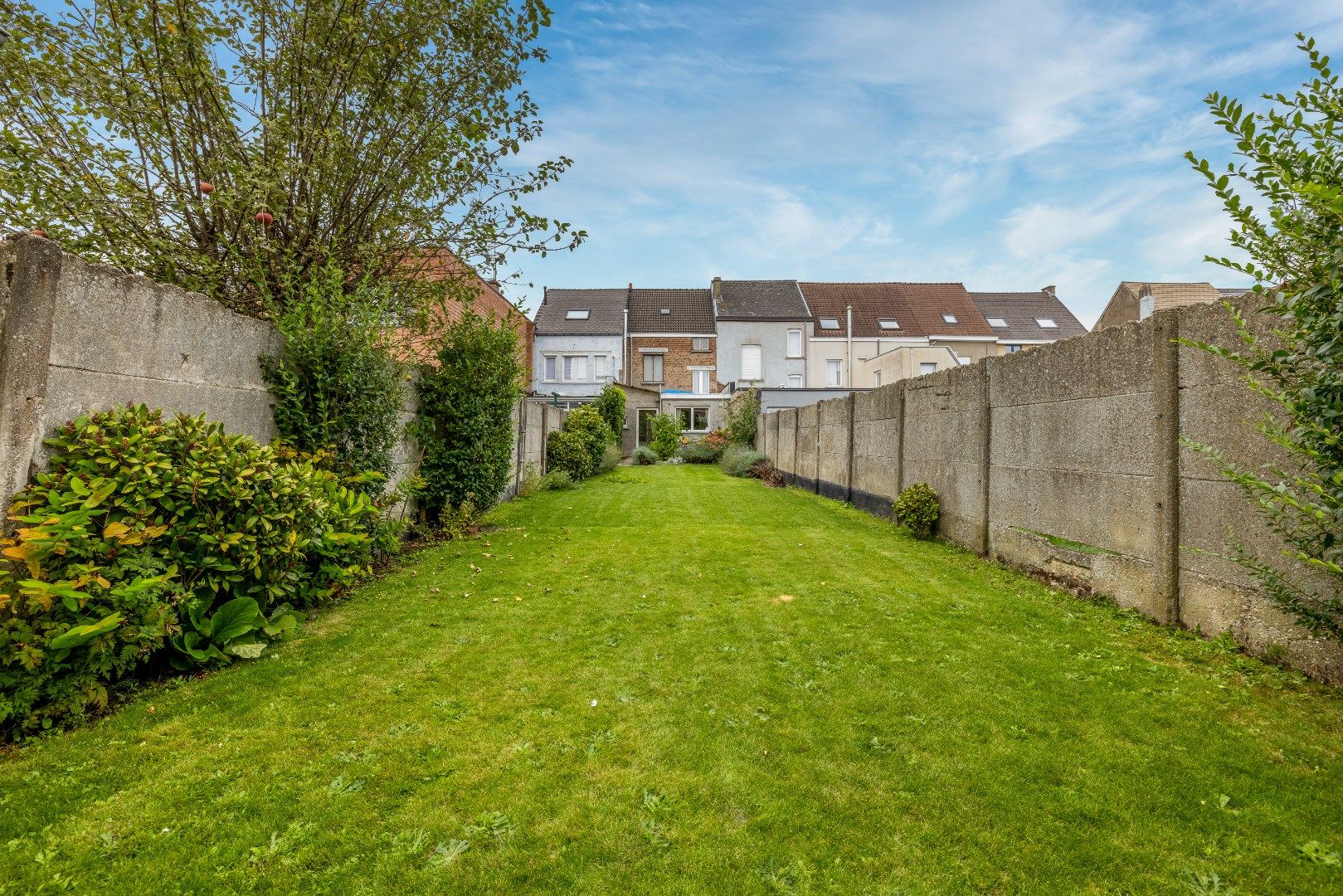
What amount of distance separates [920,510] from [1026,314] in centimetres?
3033

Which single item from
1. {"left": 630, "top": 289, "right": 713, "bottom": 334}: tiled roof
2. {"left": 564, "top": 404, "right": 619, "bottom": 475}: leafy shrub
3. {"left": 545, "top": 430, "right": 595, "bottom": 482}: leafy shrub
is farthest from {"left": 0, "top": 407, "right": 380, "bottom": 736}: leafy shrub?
{"left": 630, "top": 289, "right": 713, "bottom": 334}: tiled roof

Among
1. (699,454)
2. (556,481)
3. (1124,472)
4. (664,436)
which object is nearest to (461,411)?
(556,481)

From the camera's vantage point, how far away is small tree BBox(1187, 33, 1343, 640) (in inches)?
82.9

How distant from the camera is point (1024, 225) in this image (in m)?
11.4

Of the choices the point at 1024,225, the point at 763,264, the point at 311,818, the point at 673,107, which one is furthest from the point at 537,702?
the point at 763,264

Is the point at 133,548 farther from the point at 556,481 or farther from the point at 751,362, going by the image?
the point at 751,362

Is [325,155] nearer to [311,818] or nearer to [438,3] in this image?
[438,3]

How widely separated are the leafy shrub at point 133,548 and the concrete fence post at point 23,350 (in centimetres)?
11

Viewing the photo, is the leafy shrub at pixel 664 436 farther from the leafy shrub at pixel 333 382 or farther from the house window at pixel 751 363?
the leafy shrub at pixel 333 382

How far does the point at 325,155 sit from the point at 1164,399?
25.2 feet

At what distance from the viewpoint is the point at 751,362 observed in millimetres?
31078

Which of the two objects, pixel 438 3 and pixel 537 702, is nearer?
pixel 537 702

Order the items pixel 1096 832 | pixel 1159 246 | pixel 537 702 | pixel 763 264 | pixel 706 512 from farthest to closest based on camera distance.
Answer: pixel 763 264
pixel 706 512
pixel 1159 246
pixel 537 702
pixel 1096 832

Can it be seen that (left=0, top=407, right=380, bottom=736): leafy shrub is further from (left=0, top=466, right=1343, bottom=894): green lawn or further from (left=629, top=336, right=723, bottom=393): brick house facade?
(left=629, top=336, right=723, bottom=393): brick house facade
